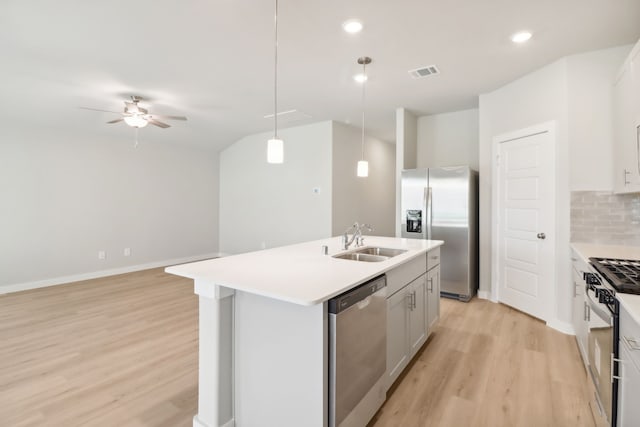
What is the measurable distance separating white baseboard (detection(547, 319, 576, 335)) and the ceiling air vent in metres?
2.93

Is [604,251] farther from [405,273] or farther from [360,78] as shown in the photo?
[360,78]

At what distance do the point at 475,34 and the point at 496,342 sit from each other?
2.78 meters

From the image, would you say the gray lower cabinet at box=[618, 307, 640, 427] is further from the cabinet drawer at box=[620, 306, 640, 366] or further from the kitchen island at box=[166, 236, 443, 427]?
the kitchen island at box=[166, 236, 443, 427]

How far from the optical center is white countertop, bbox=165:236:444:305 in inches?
57.7

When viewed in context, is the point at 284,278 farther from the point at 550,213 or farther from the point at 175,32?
the point at 550,213

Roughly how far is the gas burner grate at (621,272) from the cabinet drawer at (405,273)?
110cm

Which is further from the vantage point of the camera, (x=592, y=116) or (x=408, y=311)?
(x=592, y=116)

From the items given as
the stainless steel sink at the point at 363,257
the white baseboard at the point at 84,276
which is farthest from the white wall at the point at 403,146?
the white baseboard at the point at 84,276

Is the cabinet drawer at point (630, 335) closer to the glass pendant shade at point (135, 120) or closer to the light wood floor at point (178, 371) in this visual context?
the light wood floor at point (178, 371)

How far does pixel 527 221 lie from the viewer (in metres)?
3.55

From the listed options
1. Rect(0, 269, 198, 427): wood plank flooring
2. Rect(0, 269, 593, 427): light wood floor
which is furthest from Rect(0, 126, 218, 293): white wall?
Rect(0, 269, 593, 427): light wood floor

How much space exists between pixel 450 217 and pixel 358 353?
121 inches

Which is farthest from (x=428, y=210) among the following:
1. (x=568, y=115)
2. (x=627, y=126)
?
(x=627, y=126)

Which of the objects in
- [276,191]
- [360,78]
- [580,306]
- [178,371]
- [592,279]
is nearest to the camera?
[592,279]
